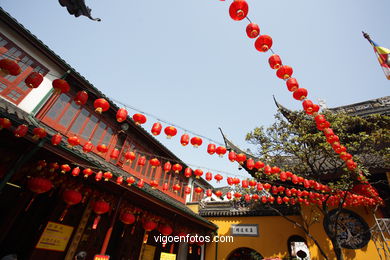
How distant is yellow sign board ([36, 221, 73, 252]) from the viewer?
5.20m

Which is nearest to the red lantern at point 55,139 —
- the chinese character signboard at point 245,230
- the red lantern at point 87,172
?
the red lantern at point 87,172

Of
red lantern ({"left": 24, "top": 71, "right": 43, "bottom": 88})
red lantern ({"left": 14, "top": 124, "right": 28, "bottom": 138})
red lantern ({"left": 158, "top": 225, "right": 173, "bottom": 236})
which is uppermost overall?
red lantern ({"left": 24, "top": 71, "right": 43, "bottom": 88})

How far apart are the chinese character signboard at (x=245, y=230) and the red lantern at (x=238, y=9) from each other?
9.78m

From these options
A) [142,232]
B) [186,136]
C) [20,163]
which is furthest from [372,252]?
→ [20,163]

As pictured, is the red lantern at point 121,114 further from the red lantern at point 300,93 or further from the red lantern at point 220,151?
the red lantern at point 300,93

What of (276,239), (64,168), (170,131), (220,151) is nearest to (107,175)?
(64,168)

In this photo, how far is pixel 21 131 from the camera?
3645mm

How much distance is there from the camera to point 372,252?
6.76 meters

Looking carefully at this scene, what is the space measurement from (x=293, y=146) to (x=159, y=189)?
7.62m

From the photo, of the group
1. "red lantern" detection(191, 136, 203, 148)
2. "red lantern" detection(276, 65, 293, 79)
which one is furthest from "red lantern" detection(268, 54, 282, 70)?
"red lantern" detection(191, 136, 203, 148)

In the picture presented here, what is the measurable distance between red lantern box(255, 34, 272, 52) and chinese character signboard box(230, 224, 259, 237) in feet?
30.0

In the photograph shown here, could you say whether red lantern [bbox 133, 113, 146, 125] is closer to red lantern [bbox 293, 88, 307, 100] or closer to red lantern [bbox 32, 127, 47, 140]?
red lantern [bbox 32, 127, 47, 140]

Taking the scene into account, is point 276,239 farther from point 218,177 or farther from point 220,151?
point 220,151

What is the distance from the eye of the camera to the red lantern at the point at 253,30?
335 cm
